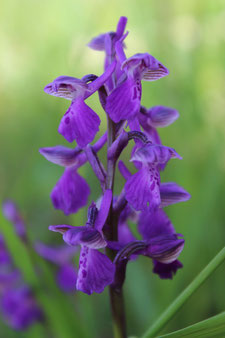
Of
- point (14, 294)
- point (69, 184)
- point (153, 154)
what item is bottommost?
point (14, 294)

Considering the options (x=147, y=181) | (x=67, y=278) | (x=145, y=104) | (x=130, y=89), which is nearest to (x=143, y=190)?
(x=147, y=181)

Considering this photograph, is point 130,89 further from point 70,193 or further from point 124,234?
point 124,234

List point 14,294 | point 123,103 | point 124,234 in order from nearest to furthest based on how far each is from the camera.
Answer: point 123,103 → point 124,234 → point 14,294

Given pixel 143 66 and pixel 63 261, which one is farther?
pixel 63 261

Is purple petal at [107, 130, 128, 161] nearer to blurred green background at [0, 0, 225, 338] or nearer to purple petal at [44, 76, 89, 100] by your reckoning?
purple petal at [44, 76, 89, 100]

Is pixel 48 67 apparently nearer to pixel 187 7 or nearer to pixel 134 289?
pixel 187 7

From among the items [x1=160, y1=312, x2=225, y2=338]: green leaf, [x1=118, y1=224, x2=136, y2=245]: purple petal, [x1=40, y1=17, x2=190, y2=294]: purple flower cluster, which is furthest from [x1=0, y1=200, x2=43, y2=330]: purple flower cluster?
[x1=160, y1=312, x2=225, y2=338]: green leaf

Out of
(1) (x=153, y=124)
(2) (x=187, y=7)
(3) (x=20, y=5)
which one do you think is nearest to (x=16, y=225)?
(1) (x=153, y=124)

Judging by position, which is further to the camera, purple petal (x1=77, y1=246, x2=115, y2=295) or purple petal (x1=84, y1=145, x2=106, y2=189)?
purple petal (x1=84, y1=145, x2=106, y2=189)
